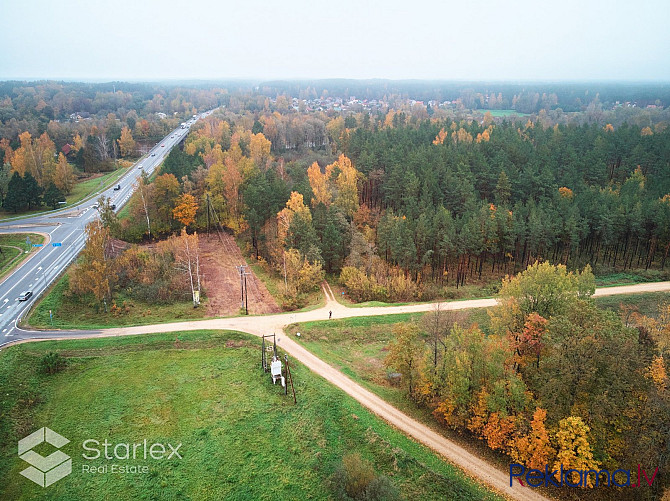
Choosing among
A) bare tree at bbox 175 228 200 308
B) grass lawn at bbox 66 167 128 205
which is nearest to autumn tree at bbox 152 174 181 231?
bare tree at bbox 175 228 200 308

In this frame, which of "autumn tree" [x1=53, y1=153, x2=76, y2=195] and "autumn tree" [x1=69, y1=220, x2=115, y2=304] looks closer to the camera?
"autumn tree" [x1=69, y1=220, x2=115, y2=304]

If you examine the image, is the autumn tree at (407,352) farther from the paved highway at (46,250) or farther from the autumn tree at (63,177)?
the autumn tree at (63,177)

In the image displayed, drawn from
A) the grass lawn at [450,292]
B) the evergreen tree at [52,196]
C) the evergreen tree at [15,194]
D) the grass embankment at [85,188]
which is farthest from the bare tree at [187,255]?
the evergreen tree at [15,194]

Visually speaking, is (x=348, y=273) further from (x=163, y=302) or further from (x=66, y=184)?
(x=66, y=184)

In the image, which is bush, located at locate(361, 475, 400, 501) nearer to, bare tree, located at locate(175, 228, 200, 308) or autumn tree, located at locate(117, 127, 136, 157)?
bare tree, located at locate(175, 228, 200, 308)

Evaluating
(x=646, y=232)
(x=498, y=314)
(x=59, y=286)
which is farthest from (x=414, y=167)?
(x=59, y=286)

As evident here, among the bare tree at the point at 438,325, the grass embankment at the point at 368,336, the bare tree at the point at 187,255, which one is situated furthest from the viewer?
the bare tree at the point at 187,255
